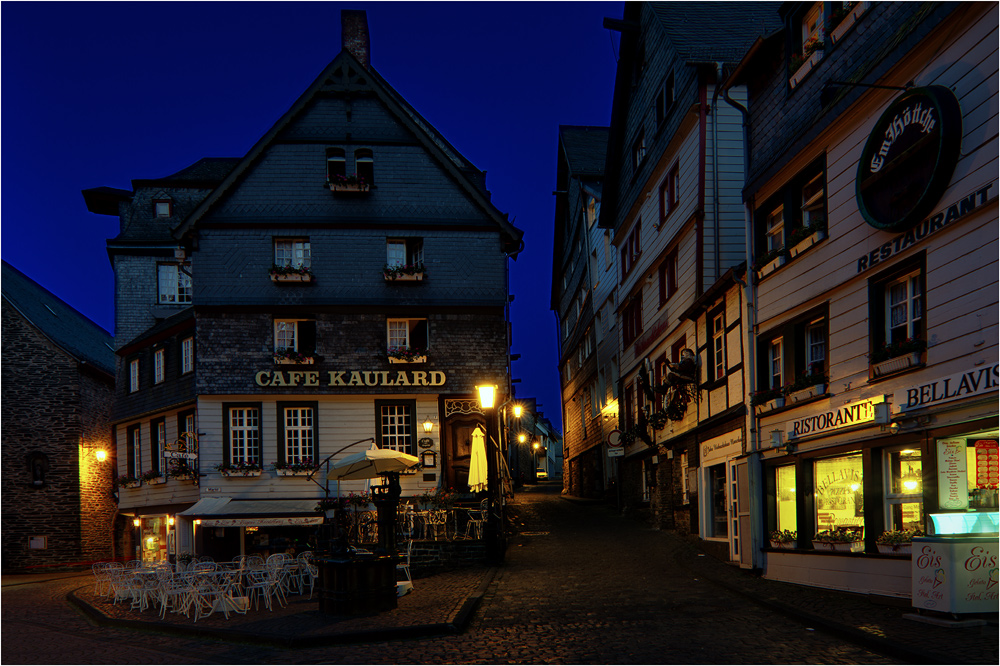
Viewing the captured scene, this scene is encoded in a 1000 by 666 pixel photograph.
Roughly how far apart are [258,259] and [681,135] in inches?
511

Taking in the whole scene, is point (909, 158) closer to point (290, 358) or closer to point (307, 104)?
point (290, 358)

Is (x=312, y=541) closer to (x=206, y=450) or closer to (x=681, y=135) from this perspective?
(x=206, y=450)

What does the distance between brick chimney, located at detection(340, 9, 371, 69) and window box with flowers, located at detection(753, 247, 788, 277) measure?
22648 mm

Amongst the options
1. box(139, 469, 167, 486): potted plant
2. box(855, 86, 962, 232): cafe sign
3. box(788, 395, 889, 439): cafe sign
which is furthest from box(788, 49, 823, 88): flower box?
box(139, 469, 167, 486): potted plant

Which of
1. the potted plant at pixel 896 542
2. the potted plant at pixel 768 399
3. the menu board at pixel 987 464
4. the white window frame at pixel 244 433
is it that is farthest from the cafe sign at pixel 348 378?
the menu board at pixel 987 464

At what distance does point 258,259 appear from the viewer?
28.5 m

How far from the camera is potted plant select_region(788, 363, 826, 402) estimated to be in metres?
15.4

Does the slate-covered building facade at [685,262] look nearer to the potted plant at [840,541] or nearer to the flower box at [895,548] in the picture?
the potted plant at [840,541]

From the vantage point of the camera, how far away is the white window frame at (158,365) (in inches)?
1238

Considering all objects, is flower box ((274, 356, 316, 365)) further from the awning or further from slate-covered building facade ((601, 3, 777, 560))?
slate-covered building facade ((601, 3, 777, 560))

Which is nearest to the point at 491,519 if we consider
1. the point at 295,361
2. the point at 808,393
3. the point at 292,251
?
the point at 808,393

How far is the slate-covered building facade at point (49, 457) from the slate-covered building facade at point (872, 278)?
2897 centimetres

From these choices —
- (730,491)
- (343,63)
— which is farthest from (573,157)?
(730,491)

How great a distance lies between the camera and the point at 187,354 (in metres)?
30.1
